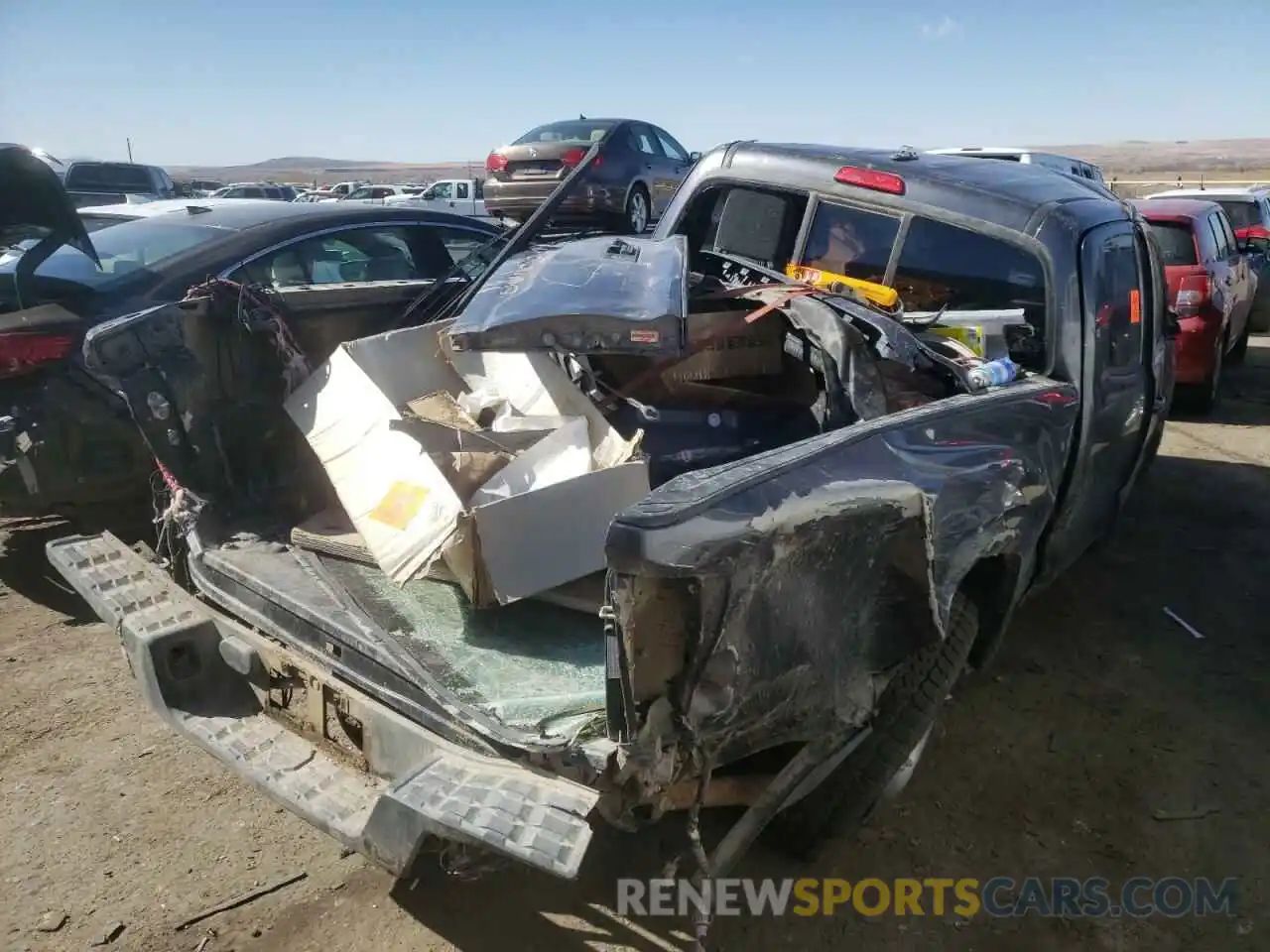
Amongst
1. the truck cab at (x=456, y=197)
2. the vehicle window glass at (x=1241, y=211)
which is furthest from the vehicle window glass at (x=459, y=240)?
the truck cab at (x=456, y=197)

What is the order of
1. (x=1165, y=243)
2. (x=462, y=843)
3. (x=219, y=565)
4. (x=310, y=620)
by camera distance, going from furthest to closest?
(x=1165, y=243) → (x=219, y=565) → (x=310, y=620) → (x=462, y=843)

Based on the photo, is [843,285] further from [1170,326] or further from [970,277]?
[1170,326]

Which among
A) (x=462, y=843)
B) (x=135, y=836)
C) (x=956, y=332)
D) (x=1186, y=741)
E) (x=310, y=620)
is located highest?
(x=956, y=332)

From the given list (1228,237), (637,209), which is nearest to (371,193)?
(637,209)

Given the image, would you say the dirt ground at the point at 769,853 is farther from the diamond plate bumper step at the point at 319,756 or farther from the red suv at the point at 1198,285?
the red suv at the point at 1198,285

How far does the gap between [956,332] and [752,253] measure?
1148 millimetres

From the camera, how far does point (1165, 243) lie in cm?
791

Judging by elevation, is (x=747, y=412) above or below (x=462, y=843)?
above

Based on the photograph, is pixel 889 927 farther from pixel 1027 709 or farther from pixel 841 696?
pixel 1027 709

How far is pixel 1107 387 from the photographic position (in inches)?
145

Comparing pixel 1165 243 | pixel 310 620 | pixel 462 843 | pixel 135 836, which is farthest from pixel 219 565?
pixel 1165 243

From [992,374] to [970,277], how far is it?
2.42 feet

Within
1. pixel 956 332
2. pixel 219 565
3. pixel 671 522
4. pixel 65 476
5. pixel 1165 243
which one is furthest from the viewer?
pixel 1165 243

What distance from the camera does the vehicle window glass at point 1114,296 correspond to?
11.7 ft
